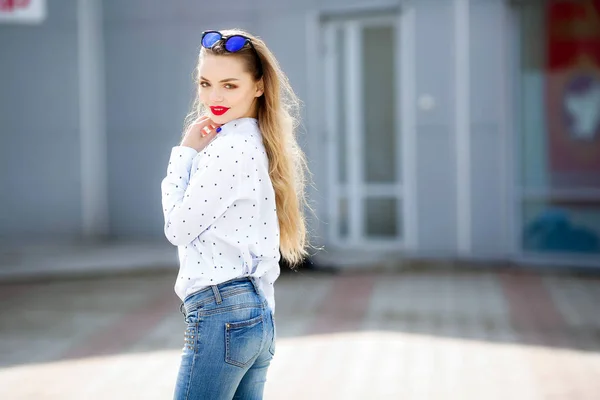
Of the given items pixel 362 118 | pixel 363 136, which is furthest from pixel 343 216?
pixel 362 118

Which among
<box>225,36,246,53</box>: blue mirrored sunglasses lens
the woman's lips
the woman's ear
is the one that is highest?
<box>225,36,246,53</box>: blue mirrored sunglasses lens

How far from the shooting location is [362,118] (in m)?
10.8

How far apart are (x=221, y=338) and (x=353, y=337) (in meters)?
4.09

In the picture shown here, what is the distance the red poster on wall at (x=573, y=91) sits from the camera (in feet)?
30.6

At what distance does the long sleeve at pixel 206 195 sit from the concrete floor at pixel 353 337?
2698 millimetres

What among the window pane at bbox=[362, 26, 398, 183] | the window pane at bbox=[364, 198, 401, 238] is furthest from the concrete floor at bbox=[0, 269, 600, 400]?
the window pane at bbox=[362, 26, 398, 183]

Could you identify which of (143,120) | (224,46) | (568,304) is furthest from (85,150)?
(224,46)

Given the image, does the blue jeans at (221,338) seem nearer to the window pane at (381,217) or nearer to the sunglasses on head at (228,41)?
the sunglasses on head at (228,41)

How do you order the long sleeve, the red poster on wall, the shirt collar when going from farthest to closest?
the red poster on wall, the shirt collar, the long sleeve

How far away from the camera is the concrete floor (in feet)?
16.2

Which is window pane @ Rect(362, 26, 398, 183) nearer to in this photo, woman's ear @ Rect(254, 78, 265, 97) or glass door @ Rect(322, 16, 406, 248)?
glass door @ Rect(322, 16, 406, 248)

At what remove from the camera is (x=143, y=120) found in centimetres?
1173

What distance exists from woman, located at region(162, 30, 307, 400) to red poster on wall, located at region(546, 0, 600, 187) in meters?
7.75

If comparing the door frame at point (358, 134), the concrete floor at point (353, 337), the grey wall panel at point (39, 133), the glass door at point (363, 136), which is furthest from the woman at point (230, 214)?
the grey wall panel at point (39, 133)
